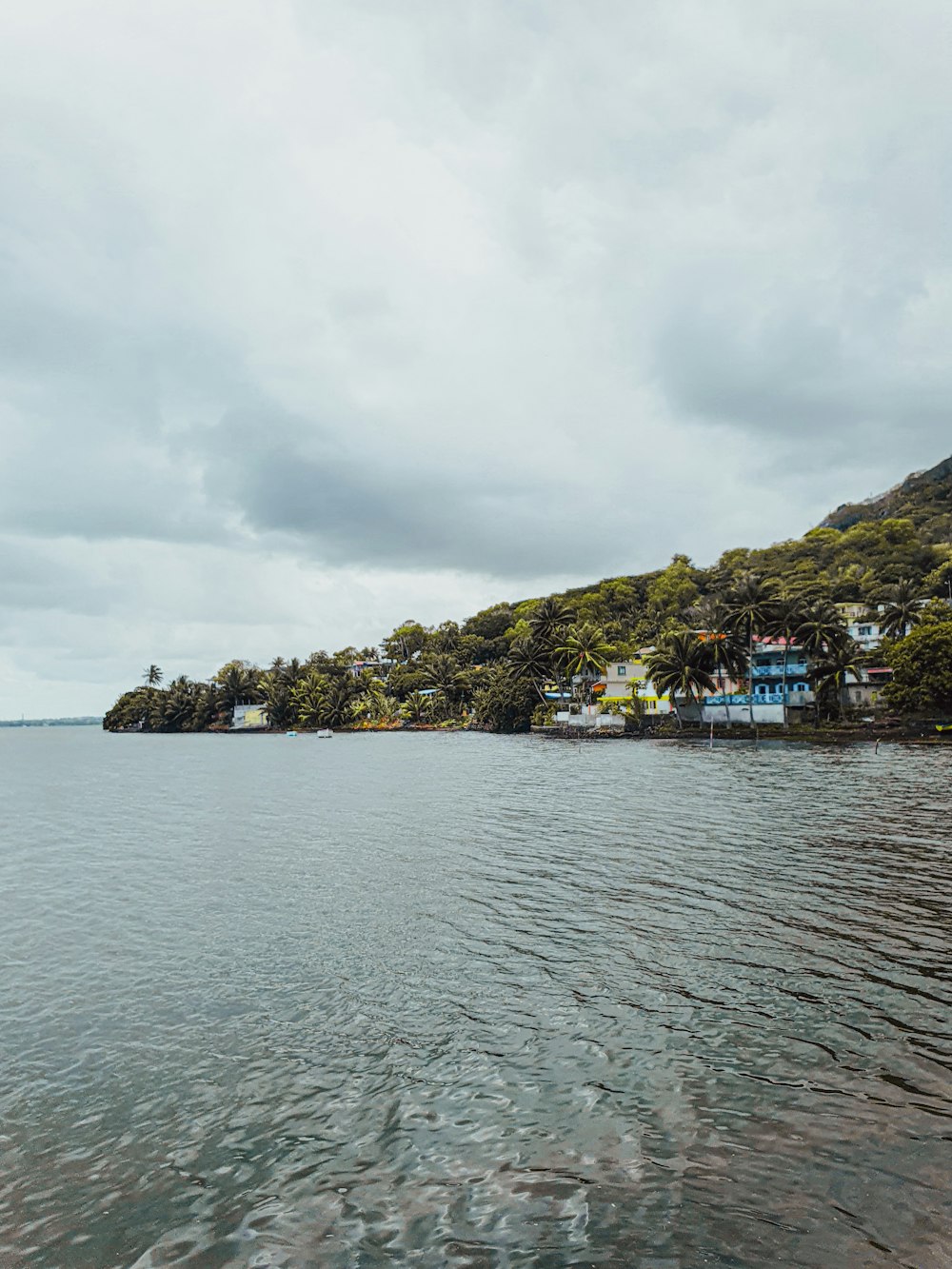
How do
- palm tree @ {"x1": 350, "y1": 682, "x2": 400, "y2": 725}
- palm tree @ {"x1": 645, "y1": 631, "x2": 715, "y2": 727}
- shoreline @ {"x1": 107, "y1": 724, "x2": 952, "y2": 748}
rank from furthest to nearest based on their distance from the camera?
palm tree @ {"x1": 350, "y1": 682, "x2": 400, "y2": 725}
palm tree @ {"x1": 645, "y1": 631, "x2": 715, "y2": 727}
shoreline @ {"x1": 107, "y1": 724, "x2": 952, "y2": 748}

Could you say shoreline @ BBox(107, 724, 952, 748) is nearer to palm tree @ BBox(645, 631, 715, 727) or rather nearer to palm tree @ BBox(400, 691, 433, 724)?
palm tree @ BBox(645, 631, 715, 727)

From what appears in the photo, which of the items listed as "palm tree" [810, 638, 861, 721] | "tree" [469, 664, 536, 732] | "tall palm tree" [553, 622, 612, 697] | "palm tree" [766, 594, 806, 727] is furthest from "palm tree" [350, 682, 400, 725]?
"palm tree" [810, 638, 861, 721]

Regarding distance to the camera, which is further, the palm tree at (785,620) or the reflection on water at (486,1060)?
the palm tree at (785,620)

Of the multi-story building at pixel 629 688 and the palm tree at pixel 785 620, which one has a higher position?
the palm tree at pixel 785 620

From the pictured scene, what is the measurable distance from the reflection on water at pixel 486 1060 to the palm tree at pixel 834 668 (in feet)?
224

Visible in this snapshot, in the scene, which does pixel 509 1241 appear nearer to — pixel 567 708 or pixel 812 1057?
pixel 812 1057

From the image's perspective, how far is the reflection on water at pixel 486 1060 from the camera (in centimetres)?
727

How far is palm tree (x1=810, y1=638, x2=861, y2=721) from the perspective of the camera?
3460 inches

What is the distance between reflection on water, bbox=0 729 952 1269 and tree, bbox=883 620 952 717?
61880 mm

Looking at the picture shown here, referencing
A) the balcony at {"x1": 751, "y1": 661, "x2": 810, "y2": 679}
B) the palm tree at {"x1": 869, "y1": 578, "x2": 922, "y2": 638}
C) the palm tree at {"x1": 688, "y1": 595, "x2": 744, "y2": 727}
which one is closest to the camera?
the palm tree at {"x1": 688, "y1": 595, "x2": 744, "y2": 727}

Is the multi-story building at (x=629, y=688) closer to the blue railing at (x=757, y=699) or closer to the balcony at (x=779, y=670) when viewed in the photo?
the blue railing at (x=757, y=699)

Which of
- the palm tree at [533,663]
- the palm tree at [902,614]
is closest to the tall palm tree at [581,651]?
the palm tree at [533,663]

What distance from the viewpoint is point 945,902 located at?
1764cm

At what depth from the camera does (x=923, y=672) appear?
7875cm
